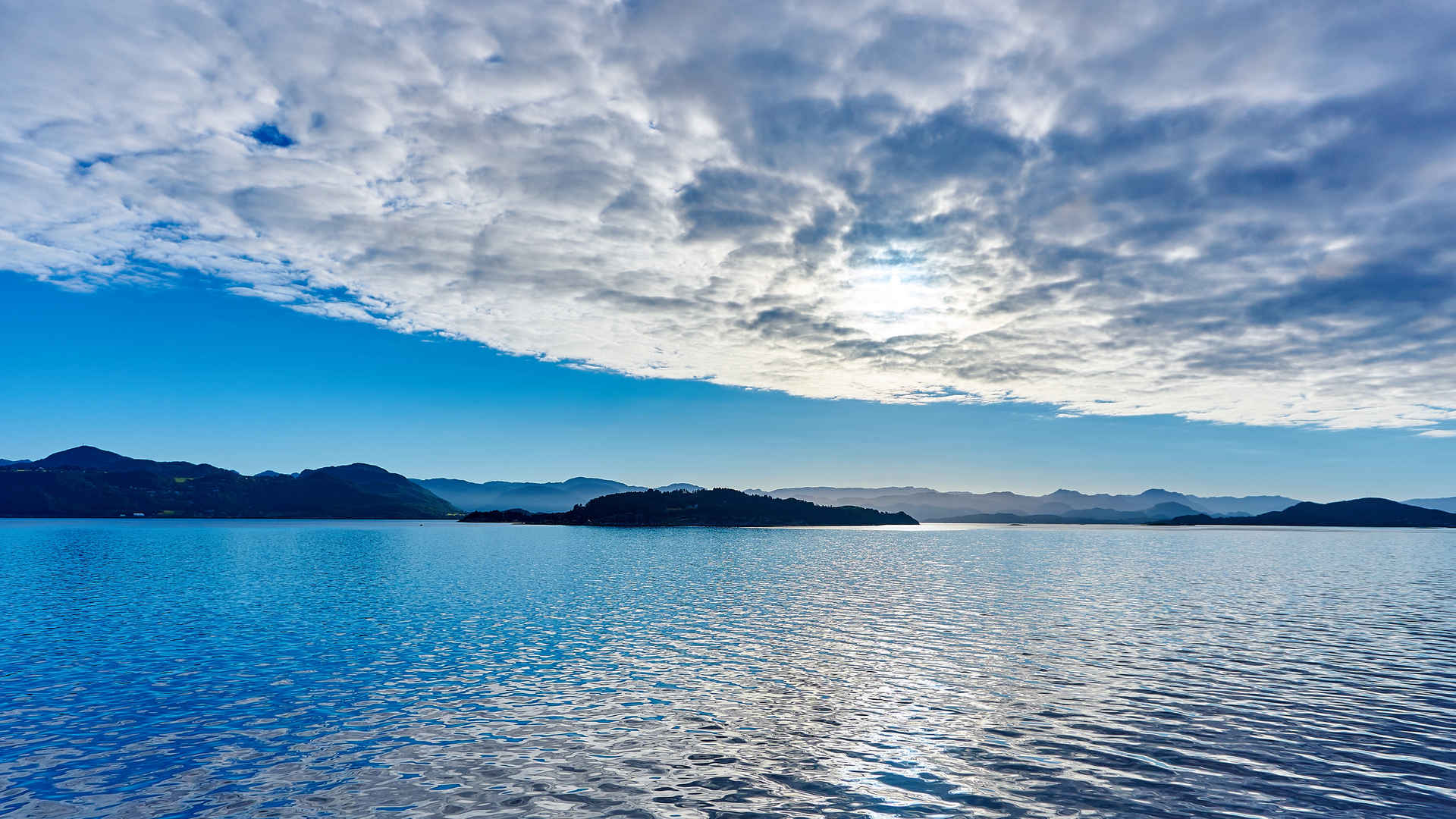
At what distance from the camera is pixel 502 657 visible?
1911 inches

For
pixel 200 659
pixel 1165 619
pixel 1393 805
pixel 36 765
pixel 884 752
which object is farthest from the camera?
pixel 1165 619

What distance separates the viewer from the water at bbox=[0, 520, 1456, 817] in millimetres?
24844

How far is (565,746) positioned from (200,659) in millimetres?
33545

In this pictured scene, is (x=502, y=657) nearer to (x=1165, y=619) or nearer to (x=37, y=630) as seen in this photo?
(x=37, y=630)

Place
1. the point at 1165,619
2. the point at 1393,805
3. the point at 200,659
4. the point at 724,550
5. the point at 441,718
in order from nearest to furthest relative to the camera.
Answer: the point at 1393,805, the point at 441,718, the point at 200,659, the point at 1165,619, the point at 724,550

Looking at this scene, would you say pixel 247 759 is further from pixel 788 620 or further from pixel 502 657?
pixel 788 620

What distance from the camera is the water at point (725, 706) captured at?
24.8 metres

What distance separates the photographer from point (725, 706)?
1436 inches

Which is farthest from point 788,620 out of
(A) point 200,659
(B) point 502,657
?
(A) point 200,659

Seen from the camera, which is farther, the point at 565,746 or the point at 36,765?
the point at 565,746

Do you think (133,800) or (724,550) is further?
(724,550)

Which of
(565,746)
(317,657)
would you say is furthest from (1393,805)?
(317,657)

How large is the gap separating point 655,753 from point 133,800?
59.7ft

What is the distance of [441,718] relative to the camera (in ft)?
111
